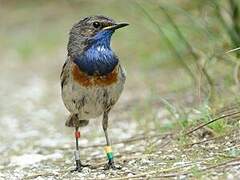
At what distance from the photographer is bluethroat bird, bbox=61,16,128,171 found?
5324 millimetres

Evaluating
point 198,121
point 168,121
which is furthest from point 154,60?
point 198,121

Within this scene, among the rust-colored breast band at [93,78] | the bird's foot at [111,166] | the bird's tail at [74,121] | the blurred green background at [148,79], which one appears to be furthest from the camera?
the blurred green background at [148,79]

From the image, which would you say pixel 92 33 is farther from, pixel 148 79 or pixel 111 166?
pixel 148 79

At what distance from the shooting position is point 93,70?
209 inches

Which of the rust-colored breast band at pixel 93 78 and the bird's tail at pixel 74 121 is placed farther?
the bird's tail at pixel 74 121

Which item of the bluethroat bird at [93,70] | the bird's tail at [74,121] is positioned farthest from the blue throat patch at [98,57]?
the bird's tail at [74,121]

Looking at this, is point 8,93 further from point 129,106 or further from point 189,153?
point 189,153

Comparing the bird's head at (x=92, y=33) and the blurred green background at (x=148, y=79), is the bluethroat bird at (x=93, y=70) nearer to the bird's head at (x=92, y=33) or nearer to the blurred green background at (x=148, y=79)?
the bird's head at (x=92, y=33)

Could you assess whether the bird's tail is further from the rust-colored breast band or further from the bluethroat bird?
the rust-colored breast band

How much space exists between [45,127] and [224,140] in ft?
9.26

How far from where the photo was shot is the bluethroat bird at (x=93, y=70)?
5324 mm

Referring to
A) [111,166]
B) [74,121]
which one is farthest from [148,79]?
[111,166]

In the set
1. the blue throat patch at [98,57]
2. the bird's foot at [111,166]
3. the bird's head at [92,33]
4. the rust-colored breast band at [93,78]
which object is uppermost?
the bird's head at [92,33]

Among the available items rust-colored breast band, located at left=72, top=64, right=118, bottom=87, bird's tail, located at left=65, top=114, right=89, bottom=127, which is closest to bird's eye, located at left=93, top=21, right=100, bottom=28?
rust-colored breast band, located at left=72, top=64, right=118, bottom=87
